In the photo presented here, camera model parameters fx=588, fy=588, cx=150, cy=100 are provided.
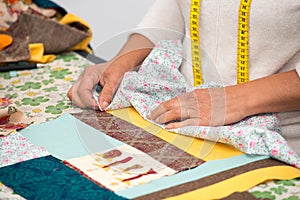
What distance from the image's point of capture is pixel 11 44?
2.07m

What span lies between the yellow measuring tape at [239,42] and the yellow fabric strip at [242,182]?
1.04 feet

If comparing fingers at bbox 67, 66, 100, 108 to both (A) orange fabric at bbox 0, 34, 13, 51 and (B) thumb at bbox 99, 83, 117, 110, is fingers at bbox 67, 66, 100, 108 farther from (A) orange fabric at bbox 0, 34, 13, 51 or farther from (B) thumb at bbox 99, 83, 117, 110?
(A) orange fabric at bbox 0, 34, 13, 51

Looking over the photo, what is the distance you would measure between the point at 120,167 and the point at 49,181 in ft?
0.52

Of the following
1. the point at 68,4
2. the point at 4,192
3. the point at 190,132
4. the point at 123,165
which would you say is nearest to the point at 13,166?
the point at 4,192

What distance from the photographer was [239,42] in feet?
4.89

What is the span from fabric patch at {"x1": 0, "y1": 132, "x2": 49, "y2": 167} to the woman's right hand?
0.22 metres

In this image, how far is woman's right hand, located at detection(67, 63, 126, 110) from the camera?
5.28 ft

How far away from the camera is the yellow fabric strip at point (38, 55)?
2068 mm

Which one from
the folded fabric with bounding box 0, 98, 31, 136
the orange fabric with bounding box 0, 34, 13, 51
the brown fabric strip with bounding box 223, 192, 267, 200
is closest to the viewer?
the brown fabric strip with bounding box 223, 192, 267, 200

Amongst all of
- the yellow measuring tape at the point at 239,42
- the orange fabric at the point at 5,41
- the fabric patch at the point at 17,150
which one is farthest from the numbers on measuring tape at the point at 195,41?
the orange fabric at the point at 5,41

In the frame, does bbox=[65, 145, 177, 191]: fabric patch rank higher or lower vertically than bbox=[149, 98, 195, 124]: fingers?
lower

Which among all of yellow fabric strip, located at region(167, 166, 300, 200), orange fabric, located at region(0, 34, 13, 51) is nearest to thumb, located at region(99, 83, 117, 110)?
yellow fabric strip, located at region(167, 166, 300, 200)

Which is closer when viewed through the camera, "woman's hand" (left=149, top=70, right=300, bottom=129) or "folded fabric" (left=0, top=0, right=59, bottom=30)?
"woman's hand" (left=149, top=70, right=300, bottom=129)

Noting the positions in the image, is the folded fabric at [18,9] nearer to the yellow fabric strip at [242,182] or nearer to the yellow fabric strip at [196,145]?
the yellow fabric strip at [196,145]
